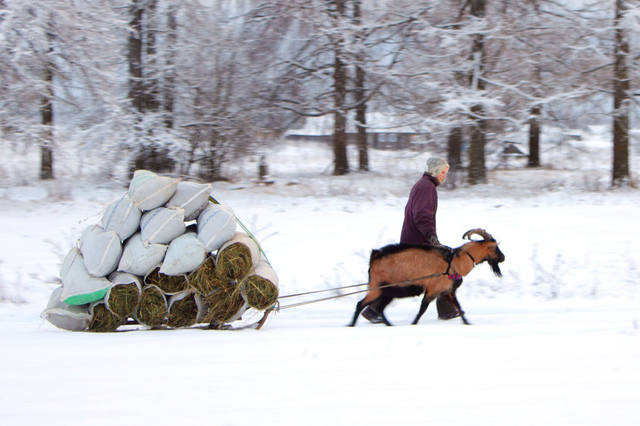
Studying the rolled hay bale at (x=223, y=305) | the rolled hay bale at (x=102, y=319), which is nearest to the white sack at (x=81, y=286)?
the rolled hay bale at (x=102, y=319)

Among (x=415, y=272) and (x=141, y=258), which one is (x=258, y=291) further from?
(x=415, y=272)

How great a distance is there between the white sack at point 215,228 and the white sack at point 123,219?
564 mm

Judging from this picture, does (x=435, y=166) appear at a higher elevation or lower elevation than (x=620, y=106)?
lower

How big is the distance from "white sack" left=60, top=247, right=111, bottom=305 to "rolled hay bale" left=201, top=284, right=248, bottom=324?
86 centimetres

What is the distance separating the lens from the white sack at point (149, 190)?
5.33 m

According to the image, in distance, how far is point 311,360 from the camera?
4355 mm

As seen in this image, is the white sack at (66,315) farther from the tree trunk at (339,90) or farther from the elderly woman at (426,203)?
the tree trunk at (339,90)

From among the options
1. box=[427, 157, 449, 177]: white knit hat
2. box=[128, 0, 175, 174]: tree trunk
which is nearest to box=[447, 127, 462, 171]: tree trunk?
box=[128, 0, 175, 174]: tree trunk

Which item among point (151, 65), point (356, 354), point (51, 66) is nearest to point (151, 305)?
point (356, 354)

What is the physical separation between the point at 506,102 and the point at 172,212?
12424mm

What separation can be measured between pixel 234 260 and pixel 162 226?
0.68 meters

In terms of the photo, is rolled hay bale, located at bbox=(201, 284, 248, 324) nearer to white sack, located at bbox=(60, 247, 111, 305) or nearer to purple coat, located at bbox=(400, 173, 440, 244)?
white sack, located at bbox=(60, 247, 111, 305)

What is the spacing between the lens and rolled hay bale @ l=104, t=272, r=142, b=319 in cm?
526

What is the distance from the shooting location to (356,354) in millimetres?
4496
